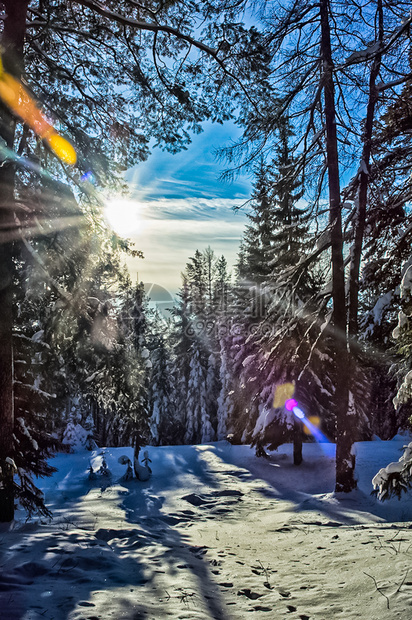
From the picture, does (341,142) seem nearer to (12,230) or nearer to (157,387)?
(12,230)

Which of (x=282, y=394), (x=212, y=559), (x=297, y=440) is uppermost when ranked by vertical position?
(x=282, y=394)

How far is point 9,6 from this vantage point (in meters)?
6.29

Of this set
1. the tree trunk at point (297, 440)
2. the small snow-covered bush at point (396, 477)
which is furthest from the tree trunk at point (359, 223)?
the tree trunk at point (297, 440)

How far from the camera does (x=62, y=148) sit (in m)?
7.45

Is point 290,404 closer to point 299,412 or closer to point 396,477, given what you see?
point 299,412

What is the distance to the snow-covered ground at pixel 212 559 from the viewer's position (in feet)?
11.2

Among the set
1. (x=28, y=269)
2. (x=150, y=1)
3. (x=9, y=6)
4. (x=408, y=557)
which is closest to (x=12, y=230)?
(x=28, y=269)

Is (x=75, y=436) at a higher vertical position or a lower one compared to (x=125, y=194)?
lower

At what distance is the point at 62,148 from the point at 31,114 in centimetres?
73

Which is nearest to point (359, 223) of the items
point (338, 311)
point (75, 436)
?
point (338, 311)

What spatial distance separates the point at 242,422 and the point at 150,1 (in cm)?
1568

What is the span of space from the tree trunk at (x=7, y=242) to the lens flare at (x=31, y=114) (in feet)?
0.46

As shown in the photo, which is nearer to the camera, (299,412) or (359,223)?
(359,223)

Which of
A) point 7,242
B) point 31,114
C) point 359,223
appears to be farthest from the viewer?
point 359,223
